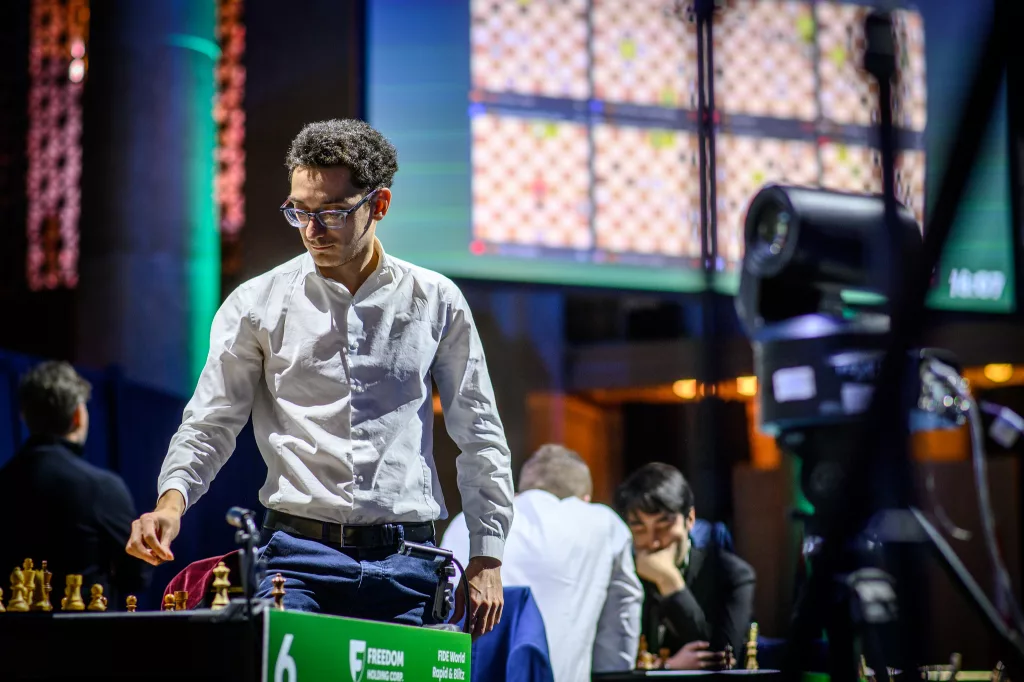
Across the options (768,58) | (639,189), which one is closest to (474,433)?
(639,189)

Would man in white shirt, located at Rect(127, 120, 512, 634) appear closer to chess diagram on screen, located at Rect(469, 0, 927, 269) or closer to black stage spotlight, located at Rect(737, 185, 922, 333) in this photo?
black stage spotlight, located at Rect(737, 185, 922, 333)

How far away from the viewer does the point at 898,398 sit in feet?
3.72

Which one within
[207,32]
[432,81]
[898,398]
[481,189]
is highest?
[207,32]

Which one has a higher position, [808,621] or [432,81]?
[432,81]

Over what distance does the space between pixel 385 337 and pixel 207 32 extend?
4464 millimetres

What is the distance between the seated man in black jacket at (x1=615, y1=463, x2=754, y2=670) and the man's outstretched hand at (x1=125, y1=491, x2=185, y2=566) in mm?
2068

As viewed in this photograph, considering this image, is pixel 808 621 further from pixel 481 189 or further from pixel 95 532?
pixel 481 189

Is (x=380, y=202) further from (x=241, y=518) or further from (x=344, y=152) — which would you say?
(x=241, y=518)

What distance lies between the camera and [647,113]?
17.2 feet

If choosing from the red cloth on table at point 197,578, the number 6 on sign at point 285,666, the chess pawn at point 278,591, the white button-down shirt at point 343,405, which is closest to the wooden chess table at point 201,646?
the number 6 on sign at point 285,666

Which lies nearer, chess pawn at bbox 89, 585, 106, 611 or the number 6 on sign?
the number 6 on sign

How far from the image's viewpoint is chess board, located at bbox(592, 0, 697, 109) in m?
5.24

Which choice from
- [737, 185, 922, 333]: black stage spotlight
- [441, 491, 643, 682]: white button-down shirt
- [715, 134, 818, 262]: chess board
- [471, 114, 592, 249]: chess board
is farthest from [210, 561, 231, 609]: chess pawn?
[715, 134, 818, 262]: chess board

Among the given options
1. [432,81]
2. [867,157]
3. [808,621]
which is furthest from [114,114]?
[808,621]
